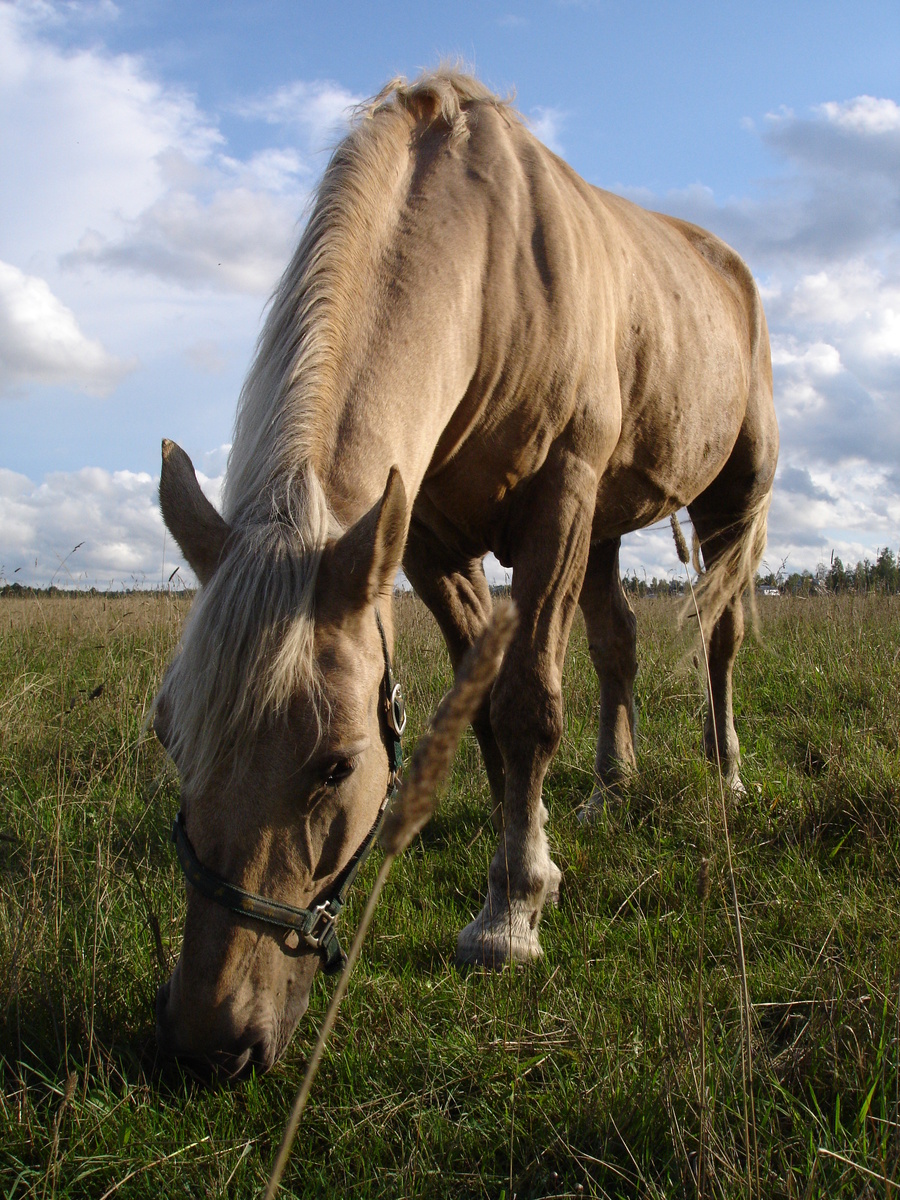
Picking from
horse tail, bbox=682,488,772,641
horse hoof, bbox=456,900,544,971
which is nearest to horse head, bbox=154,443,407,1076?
horse hoof, bbox=456,900,544,971

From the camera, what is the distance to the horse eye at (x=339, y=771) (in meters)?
1.80

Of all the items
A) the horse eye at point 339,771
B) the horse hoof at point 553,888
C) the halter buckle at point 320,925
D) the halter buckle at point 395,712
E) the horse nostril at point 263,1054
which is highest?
the halter buckle at point 395,712

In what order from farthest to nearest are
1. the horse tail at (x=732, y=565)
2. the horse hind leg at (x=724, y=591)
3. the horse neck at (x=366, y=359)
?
the horse tail at (x=732, y=565)
the horse hind leg at (x=724, y=591)
the horse neck at (x=366, y=359)

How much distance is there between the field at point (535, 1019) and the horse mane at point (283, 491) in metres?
0.71

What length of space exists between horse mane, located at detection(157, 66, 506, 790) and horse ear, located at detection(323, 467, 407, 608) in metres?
0.05

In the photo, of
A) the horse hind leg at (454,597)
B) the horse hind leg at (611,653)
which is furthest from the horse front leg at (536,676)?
the horse hind leg at (611,653)

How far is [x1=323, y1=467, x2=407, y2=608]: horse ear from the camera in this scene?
1804mm

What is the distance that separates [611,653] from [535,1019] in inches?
109

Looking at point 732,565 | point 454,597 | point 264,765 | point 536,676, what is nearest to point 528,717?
point 536,676

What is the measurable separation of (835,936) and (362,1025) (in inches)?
52.3

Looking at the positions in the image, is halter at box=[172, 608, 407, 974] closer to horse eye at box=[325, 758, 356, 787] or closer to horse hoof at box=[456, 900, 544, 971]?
horse eye at box=[325, 758, 356, 787]

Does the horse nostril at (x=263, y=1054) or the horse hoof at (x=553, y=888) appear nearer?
the horse nostril at (x=263, y=1054)

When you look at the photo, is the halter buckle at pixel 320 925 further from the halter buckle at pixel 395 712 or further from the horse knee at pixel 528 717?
the horse knee at pixel 528 717

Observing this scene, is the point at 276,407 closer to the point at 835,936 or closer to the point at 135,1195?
the point at 135,1195
